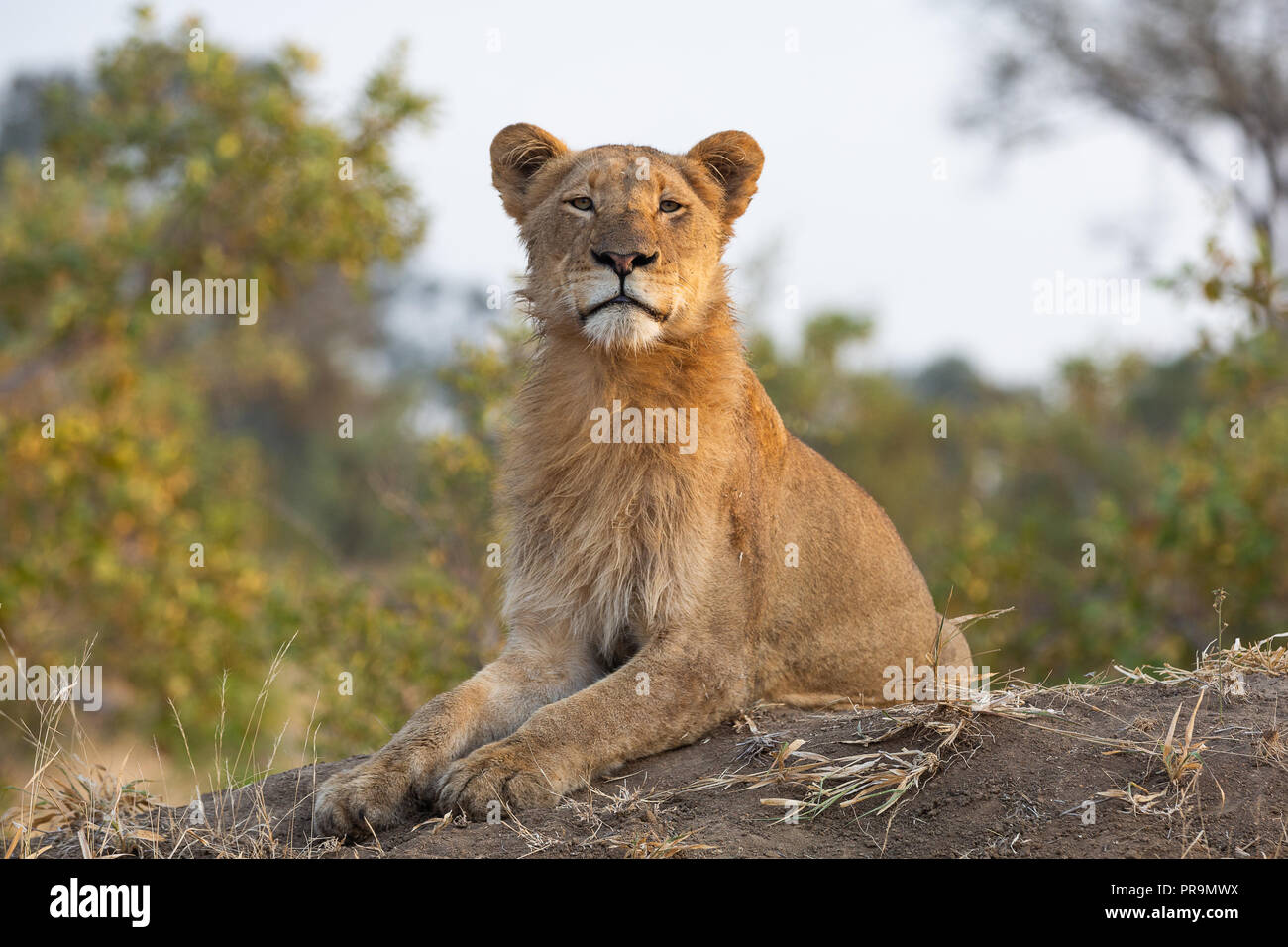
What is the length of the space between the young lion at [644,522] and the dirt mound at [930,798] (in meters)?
0.28

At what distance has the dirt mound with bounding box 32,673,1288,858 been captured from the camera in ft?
11.8

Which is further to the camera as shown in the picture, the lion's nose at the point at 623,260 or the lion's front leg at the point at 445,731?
the lion's nose at the point at 623,260

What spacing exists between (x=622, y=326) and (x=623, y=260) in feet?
0.74

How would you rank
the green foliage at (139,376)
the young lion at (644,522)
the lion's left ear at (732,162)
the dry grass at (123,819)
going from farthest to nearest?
the green foliage at (139,376) → the lion's left ear at (732,162) → the young lion at (644,522) → the dry grass at (123,819)

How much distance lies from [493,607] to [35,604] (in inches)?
194

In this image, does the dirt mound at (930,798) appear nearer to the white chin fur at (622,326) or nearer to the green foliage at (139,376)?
the white chin fur at (622,326)

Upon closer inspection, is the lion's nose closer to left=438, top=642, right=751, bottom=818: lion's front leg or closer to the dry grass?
left=438, top=642, right=751, bottom=818: lion's front leg

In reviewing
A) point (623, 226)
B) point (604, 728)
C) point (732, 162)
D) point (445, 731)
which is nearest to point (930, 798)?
point (604, 728)

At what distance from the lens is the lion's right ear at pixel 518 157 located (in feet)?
17.4

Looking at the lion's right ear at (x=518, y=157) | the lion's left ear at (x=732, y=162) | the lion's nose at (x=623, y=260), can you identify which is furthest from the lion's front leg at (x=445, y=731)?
the lion's left ear at (x=732, y=162)

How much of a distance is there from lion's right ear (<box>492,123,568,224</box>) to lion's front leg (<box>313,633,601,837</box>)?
1737 millimetres

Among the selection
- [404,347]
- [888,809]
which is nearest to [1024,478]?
[888,809]

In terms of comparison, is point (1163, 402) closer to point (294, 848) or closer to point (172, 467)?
point (172, 467)

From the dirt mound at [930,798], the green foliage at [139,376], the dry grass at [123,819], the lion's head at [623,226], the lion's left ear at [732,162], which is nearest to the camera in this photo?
the dirt mound at [930,798]
